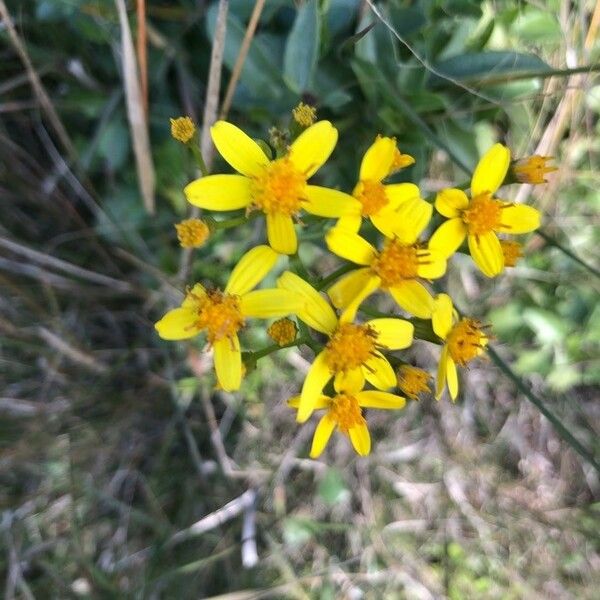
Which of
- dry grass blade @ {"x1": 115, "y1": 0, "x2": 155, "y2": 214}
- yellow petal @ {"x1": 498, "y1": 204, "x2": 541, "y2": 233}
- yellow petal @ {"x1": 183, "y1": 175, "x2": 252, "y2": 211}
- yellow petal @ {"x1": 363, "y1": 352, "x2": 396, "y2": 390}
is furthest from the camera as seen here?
dry grass blade @ {"x1": 115, "y1": 0, "x2": 155, "y2": 214}

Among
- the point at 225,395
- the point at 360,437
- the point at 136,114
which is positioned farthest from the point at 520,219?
the point at 225,395

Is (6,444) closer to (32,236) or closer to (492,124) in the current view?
(32,236)

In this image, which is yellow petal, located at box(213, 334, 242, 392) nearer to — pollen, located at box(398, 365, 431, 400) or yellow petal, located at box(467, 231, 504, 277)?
pollen, located at box(398, 365, 431, 400)

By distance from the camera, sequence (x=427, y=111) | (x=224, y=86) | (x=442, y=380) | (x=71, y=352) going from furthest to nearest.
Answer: (x=71, y=352)
(x=224, y=86)
(x=427, y=111)
(x=442, y=380)

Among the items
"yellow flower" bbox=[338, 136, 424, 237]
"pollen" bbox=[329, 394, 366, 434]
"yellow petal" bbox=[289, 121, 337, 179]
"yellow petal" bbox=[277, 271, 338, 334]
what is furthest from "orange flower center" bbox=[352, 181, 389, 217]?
"pollen" bbox=[329, 394, 366, 434]

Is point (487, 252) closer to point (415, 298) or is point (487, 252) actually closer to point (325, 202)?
point (415, 298)

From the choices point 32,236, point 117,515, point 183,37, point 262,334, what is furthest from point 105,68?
point 117,515

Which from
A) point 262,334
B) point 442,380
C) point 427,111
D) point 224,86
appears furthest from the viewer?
point 262,334

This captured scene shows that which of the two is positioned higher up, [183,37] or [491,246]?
[183,37]
